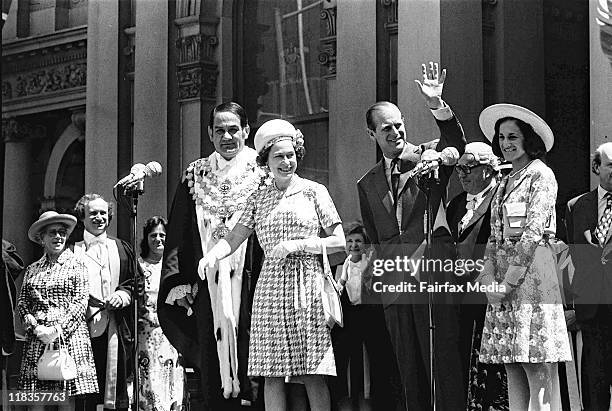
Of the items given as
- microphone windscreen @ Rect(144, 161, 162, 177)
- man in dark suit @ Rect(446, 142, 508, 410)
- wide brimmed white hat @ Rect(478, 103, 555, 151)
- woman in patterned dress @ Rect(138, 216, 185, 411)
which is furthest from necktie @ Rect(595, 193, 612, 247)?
woman in patterned dress @ Rect(138, 216, 185, 411)

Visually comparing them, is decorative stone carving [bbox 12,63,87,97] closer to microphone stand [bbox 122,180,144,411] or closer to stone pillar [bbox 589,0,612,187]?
microphone stand [bbox 122,180,144,411]

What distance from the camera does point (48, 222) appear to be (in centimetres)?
829

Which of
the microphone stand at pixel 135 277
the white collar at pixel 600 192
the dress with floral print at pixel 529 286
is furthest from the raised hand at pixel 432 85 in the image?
the microphone stand at pixel 135 277

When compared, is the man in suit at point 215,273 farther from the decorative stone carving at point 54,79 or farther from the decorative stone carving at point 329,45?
the decorative stone carving at point 54,79

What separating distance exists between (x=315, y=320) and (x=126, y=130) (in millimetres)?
1959

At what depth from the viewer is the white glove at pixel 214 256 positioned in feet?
23.7

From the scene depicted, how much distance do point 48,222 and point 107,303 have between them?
53 cm

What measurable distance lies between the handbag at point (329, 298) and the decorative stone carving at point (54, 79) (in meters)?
2.14

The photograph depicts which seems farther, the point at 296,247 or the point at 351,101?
the point at 351,101

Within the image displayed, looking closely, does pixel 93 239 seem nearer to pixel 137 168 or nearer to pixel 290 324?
pixel 137 168

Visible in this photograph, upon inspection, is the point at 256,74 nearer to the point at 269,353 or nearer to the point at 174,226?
the point at 174,226

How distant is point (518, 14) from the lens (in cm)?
744

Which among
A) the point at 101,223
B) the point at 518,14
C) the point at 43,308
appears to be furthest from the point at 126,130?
the point at 518,14

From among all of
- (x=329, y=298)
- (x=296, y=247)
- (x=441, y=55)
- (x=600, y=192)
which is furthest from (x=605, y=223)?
(x=296, y=247)
